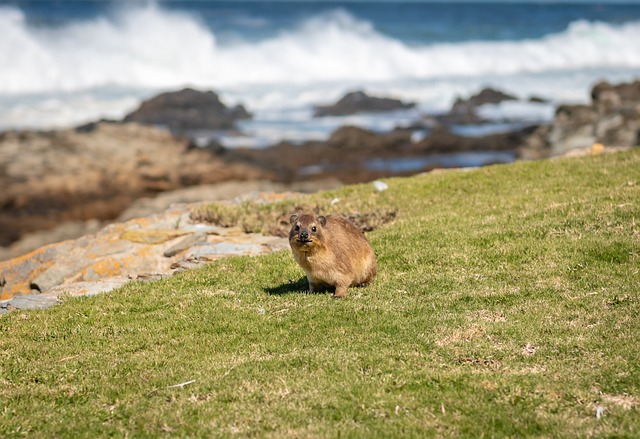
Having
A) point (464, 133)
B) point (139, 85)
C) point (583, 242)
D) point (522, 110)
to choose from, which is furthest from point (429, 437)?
point (139, 85)

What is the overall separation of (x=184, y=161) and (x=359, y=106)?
30973 millimetres

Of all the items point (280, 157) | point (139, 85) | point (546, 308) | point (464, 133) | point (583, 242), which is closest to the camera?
point (546, 308)

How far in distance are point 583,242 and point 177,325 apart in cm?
720

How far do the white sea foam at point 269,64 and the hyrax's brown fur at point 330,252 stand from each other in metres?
58.2

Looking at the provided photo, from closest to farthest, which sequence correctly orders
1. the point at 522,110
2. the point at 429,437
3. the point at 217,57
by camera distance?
1. the point at 429,437
2. the point at 522,110
3. the point at 217,57

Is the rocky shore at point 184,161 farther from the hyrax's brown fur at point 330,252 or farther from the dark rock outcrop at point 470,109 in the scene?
the hyrax's brown fur at point 330,252

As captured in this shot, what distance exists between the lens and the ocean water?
73.6 meters

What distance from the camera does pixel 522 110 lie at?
66.4 m

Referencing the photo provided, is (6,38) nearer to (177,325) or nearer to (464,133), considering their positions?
(464,133)

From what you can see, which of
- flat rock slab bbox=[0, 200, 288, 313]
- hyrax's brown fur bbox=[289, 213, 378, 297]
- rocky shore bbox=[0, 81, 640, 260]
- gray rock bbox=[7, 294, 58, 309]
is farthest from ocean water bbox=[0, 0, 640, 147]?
hyrax's brown fur bbox=[289, 213, 378, 297]

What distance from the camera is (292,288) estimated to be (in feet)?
46.2

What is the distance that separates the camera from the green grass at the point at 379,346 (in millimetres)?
9164

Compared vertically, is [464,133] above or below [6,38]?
below

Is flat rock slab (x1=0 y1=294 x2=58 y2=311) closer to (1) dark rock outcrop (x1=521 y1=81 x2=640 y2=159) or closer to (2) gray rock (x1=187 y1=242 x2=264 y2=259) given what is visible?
(2) gray rock (x1=187 y1=242 x2=264 y2=259)
